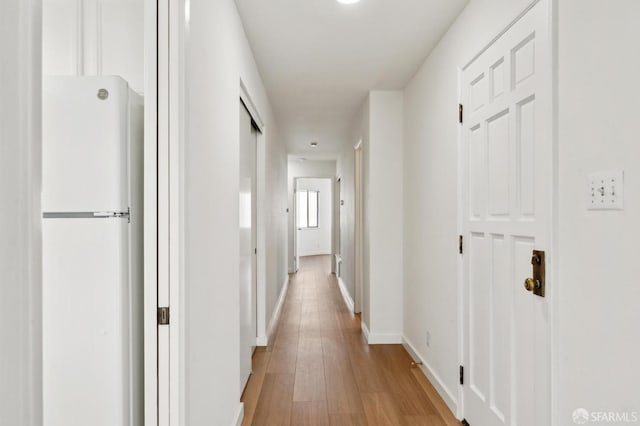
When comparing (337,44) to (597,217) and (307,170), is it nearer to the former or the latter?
(597,217)

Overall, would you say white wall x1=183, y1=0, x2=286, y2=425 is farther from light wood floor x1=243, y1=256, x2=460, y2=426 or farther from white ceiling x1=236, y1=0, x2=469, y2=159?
light wood floor x1=243, y1=256, x2=460, y2=426

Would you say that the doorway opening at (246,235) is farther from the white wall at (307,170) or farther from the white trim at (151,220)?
the white wall at (307,170)

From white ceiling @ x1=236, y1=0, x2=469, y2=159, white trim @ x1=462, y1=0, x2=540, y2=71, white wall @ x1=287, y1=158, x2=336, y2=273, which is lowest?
white trim @ x1=462, y1=0, x2=540, y2=71

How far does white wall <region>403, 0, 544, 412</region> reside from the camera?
2.25 m

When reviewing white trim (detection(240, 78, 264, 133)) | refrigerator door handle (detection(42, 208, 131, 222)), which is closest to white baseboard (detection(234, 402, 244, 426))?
refrigerator door handle (detection(42, 208, 131, 222))

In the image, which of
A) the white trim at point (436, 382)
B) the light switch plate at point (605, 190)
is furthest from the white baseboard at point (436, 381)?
the light switch plate at point (605, 190)

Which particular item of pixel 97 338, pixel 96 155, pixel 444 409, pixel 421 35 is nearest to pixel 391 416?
pixel 444 409

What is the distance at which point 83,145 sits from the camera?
129cm

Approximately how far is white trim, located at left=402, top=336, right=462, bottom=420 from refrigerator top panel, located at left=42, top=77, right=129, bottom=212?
7.47 ft

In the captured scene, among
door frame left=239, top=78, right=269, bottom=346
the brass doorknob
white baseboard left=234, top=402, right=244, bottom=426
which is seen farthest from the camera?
door frame left=239, top=78, right=269, bottom=346

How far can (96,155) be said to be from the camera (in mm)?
1290

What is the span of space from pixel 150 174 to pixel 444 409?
7.67 feet

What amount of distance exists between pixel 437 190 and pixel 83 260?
89.9 inches

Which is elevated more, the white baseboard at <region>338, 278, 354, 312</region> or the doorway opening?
the doorway opening
